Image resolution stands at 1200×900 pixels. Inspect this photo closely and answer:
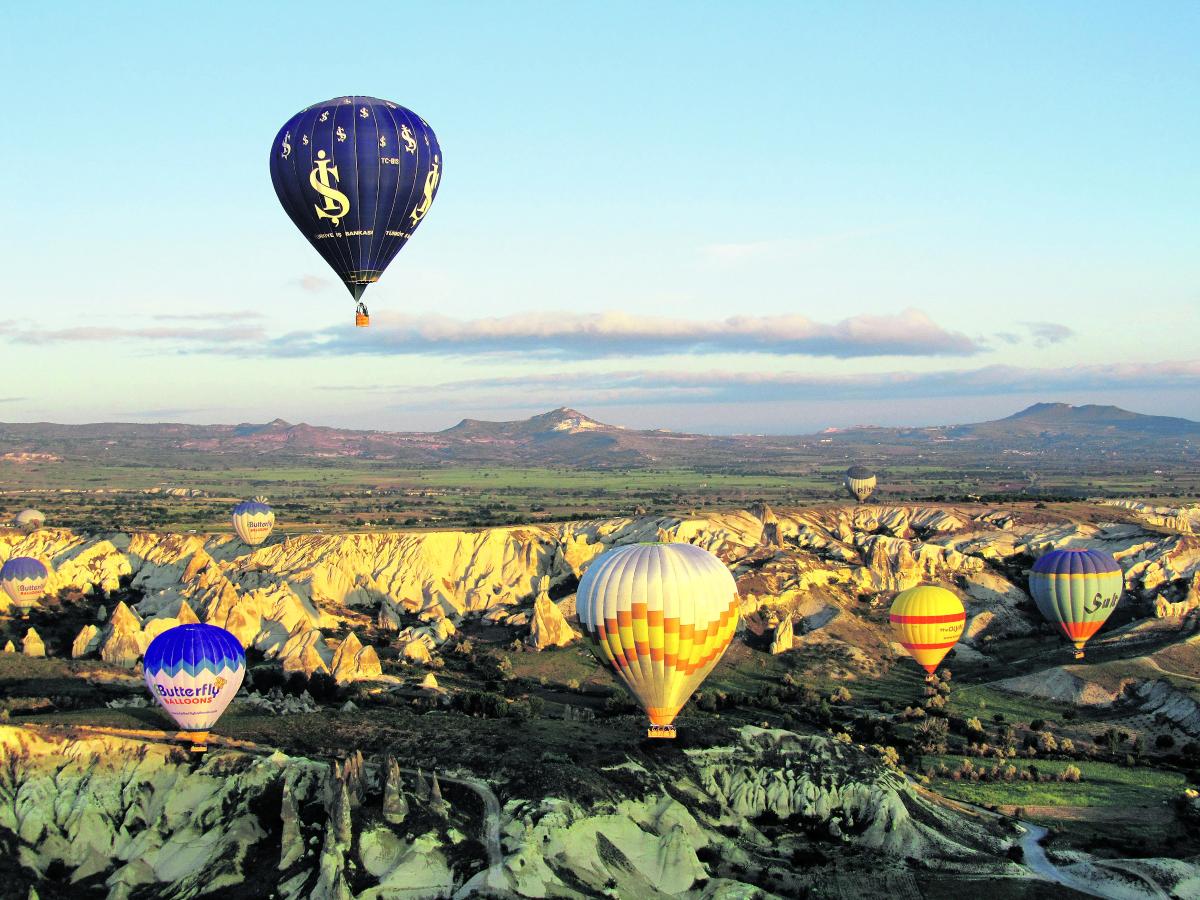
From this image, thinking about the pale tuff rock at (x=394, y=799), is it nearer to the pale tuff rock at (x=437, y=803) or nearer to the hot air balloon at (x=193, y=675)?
the pale tuff rock at (x=437, y=803)

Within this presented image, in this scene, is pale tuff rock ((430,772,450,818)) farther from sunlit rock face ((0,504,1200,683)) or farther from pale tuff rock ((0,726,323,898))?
sunlit rock face ((0,504,1200,683))

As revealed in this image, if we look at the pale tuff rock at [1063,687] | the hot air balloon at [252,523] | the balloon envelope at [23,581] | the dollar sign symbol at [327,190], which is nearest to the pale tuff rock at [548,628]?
the pale tuff rock at [1063,687]

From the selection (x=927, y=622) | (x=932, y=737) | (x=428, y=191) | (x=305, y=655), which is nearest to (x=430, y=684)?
(x=305, y=655)

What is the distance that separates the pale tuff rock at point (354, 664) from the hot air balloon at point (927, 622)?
31.8 meters

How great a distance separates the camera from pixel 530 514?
16450 centimetres

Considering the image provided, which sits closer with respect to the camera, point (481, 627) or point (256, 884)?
point (256, 884)

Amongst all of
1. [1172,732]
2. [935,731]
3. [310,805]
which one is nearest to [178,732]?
[310,805]

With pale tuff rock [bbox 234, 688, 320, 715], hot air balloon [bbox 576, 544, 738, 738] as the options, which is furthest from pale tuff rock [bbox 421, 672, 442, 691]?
hot air balloon [bbox 576, 544, 738, 738]

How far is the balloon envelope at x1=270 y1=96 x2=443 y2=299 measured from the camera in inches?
2274

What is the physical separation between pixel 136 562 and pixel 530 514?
6156 cm

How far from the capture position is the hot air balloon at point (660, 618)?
180 feet

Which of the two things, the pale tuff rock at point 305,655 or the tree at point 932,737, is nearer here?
the tree at point 932,737

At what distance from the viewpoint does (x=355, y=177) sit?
5803 centimetres

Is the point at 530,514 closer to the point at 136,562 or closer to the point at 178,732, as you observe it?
the point at 136,562
